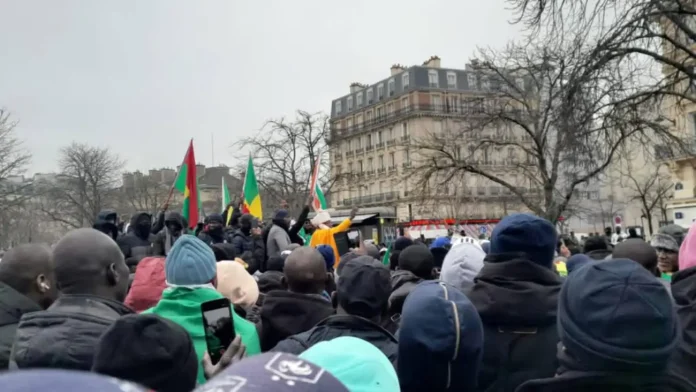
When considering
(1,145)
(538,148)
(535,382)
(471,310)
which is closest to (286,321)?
(471,310)

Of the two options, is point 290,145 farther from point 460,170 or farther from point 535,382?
point 535,382

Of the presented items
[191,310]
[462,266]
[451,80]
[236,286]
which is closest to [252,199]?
[236,286]

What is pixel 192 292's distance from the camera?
3.46 metres

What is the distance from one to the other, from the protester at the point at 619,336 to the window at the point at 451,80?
75148 mm

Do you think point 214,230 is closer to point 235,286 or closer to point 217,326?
point 235,286

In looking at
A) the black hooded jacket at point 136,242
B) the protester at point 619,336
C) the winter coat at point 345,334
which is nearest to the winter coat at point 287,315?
Answer: the winter coat at point 345,334

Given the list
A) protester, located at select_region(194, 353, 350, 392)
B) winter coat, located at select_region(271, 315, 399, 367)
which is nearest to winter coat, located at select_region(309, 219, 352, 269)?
winter coat, located at select_region(271, 315, 399, 367)

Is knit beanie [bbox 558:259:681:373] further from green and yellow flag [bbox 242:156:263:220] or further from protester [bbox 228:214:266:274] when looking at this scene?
green and yellow flag [bbox 242:156:263:220]

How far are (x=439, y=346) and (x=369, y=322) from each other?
72cm

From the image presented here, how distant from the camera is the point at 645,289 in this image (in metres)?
2.22

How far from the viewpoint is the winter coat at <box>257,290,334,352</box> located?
12.2 ft

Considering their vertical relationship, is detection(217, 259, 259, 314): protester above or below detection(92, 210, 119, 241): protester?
below

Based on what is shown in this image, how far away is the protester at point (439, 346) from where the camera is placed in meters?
2.58

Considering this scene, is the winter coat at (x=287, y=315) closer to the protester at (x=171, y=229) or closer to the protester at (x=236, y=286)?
the protester at (x=236, y=286)
